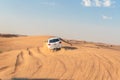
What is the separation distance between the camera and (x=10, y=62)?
104 feet

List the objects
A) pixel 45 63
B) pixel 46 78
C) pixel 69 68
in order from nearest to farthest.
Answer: pixel 46 78 → pixel 69 68 → pixel 45 63

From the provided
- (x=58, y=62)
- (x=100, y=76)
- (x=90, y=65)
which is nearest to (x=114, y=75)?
(x=100, y=76)

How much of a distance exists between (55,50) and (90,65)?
47.3 ft

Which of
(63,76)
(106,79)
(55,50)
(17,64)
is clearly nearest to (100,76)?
(106,79)

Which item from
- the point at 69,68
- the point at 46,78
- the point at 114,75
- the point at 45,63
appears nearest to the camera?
the point at 46,78

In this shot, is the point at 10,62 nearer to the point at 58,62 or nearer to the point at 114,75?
the point at 58,62

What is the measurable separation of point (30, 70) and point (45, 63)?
360 centimetres

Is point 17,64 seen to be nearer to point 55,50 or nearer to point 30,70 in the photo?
point 30,70

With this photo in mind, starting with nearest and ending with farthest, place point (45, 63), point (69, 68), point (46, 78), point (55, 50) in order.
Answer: point (46, 78) < point (69, 68) < point (45, 63) < point (55, 50)

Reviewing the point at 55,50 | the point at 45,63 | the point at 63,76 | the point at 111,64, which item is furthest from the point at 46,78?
the point at 55,50

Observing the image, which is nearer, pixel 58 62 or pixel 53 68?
pixel 53 68

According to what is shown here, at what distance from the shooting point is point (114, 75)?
2694cm

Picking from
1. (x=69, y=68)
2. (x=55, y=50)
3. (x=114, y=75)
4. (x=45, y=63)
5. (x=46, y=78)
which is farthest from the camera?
(x=55, y=50)

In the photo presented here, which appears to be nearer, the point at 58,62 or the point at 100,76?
the point at 100,76
